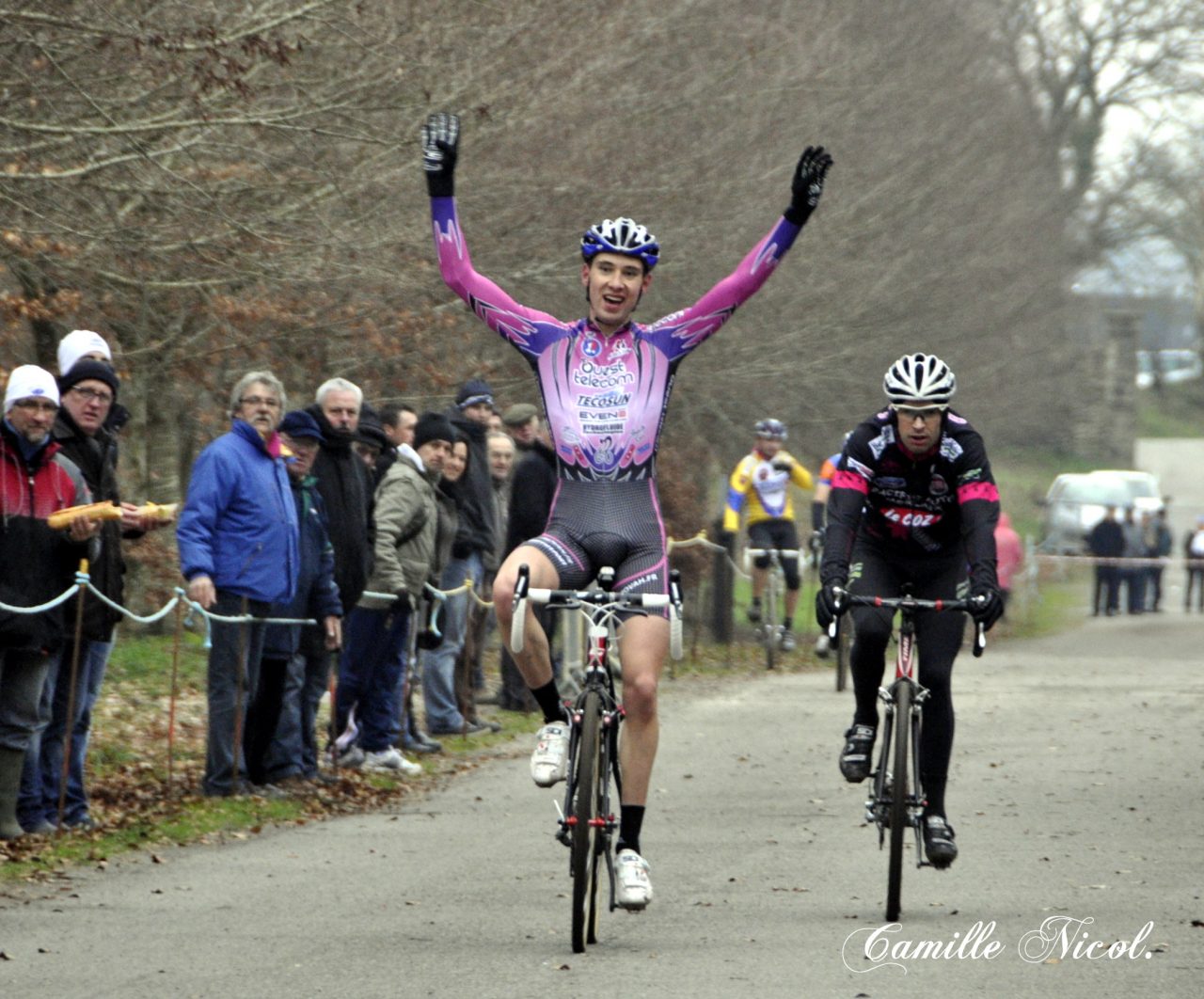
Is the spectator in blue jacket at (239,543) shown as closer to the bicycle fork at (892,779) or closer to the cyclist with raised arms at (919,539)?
the cyclist with raised arms at (919,539)

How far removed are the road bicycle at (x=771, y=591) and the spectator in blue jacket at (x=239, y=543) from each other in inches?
453

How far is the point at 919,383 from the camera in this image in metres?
9.01

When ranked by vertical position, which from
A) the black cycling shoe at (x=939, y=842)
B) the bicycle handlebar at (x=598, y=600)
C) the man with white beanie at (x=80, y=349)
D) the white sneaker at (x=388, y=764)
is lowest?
the white sneaker at (x=388, y=764)

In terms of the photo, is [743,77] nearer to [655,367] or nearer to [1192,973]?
[655,367]

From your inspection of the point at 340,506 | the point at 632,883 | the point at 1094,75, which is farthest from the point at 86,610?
the point at 1094,75

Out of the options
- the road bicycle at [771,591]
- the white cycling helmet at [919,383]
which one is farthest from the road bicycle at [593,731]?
the road bicycle at [771,591]

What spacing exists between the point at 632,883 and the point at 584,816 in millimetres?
392

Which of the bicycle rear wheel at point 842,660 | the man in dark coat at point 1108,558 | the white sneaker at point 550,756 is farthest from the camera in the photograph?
the man in dark coat at point 1108,558

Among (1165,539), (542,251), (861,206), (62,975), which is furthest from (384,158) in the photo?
(1165,539)

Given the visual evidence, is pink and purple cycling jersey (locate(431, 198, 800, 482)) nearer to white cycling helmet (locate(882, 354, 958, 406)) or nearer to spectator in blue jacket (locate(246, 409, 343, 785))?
white cycling helmet (locate(882, 354, 958, 406))

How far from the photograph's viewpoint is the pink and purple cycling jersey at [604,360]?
28.1ft

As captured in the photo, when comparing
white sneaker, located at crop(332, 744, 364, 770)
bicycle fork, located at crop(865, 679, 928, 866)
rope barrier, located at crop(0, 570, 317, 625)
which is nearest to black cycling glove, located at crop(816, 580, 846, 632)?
bicycle fork, located at crop(865, 679, 928, 866)

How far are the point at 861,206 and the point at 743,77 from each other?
6098 mm

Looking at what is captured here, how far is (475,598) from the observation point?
16.2 metres
